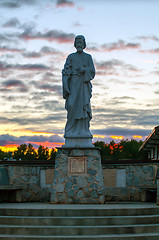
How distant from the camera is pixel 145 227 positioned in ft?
33.9

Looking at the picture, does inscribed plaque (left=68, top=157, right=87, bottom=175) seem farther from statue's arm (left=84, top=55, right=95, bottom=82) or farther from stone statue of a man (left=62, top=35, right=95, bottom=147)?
statue's arm (left=84, top=55, right=95, bottom=82)

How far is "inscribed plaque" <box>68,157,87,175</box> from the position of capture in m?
14.5

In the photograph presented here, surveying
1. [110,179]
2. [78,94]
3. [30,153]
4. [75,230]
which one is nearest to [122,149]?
[30,153]

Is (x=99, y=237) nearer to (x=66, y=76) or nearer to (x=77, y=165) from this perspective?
(x=77, y=165)

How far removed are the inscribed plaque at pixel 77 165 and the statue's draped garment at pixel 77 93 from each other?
84cm

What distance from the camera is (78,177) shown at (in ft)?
47.3

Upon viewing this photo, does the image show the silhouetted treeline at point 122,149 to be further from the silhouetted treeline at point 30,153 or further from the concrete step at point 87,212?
the concrete step at point 87,212

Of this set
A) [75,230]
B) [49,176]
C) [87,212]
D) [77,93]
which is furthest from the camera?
[49,176]

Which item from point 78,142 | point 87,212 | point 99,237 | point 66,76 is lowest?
point 99,237

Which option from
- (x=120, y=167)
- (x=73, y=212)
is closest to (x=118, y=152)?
(x=120, y=167)

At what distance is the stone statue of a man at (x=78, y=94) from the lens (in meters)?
14.9

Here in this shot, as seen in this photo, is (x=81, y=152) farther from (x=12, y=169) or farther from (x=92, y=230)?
(x=92, y=230)

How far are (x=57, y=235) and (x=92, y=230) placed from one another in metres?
0.82

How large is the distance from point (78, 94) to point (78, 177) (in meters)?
2.85
